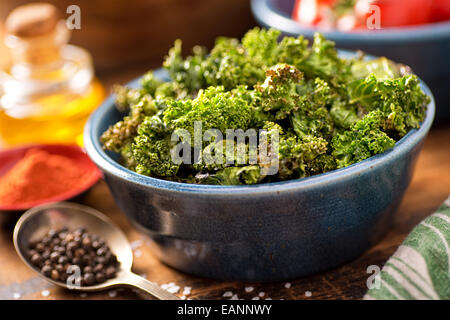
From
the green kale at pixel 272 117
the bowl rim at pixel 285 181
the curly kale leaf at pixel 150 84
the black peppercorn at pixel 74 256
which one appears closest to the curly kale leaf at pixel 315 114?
the green kale at pixel 272 117

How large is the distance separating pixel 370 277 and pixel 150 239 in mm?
441

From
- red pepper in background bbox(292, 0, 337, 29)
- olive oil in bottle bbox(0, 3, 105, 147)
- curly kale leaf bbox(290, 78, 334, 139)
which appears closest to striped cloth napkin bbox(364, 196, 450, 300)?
curly kale leaf bbox(290, 78, 334, 139)

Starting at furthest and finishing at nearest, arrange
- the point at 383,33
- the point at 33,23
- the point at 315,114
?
the point at 33,23 < the point at 383,33 < the point at 315,114

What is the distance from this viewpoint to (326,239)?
1.01 m

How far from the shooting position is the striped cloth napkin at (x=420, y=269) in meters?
0.90

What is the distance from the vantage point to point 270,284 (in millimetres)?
1078

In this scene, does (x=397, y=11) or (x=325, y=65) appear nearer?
(x=325, y=65)

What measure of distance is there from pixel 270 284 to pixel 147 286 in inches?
9.4

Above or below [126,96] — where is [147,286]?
below

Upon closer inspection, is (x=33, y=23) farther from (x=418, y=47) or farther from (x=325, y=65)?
(x=418, y=47)

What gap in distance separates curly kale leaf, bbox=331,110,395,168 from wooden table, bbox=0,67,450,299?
0.81ft

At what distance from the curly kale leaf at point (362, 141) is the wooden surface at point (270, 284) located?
247 mm

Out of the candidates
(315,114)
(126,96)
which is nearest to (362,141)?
(315,114)

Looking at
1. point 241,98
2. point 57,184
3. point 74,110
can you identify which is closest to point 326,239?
point 241,98
